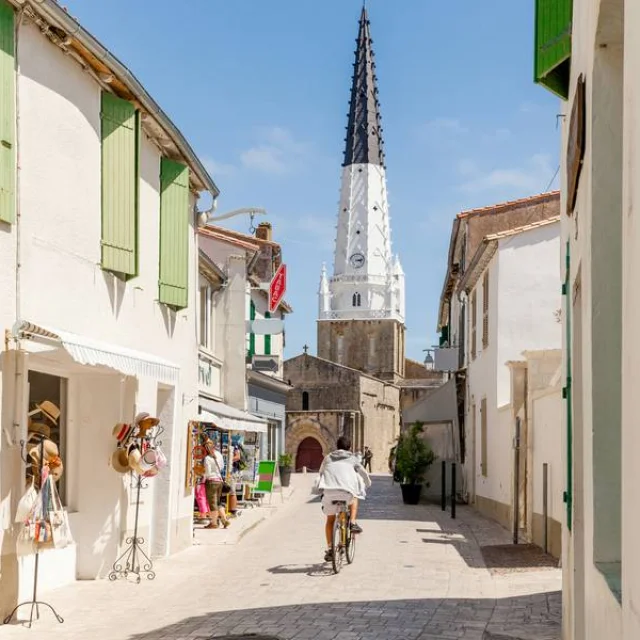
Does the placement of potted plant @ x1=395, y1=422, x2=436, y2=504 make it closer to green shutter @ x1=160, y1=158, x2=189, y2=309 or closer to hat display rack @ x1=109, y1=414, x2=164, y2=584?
green shutter @ x1=160, y1=158, x2=189, y2=309

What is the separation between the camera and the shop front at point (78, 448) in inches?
350

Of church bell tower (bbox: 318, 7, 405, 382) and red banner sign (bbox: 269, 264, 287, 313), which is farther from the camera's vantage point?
church bell tower (bbox: 318, 7, 405, 382)

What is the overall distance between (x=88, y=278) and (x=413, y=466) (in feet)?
54.3

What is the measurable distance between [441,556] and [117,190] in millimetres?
6600

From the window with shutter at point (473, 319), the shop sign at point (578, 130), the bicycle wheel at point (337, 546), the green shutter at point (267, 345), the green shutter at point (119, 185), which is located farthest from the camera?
the green shutter at point (267, 345)

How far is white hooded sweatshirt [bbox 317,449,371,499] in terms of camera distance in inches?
496

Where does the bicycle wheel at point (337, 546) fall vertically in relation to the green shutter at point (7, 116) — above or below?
below

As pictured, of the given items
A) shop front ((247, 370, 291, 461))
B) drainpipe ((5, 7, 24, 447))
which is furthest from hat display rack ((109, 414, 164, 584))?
shop front ((247, 370, 291, 461))

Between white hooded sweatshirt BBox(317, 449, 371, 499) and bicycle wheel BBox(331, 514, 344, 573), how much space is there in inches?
13.8

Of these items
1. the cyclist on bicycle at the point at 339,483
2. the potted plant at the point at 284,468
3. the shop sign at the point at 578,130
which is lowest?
the potted plant at the point at 284,468

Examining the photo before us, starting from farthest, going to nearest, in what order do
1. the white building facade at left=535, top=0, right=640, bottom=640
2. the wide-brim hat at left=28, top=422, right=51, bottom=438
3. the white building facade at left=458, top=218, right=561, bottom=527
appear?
the white building facade at left=458, top=218, right=561, bottom=527, the wide-brim hat at left=28, top=422, right=51, bottom=438, the white building facade at left=535, top=0, right=640, bottom=640

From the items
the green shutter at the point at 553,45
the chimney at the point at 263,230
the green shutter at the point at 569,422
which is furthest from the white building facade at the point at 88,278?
the chimney at the point at 263,230

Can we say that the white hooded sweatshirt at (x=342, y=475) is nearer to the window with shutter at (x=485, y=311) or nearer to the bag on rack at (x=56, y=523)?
the bag on rack at (x=56, y=523)

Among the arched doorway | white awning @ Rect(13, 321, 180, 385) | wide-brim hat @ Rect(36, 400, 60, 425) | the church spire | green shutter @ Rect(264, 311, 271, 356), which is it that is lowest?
the arched doorway
